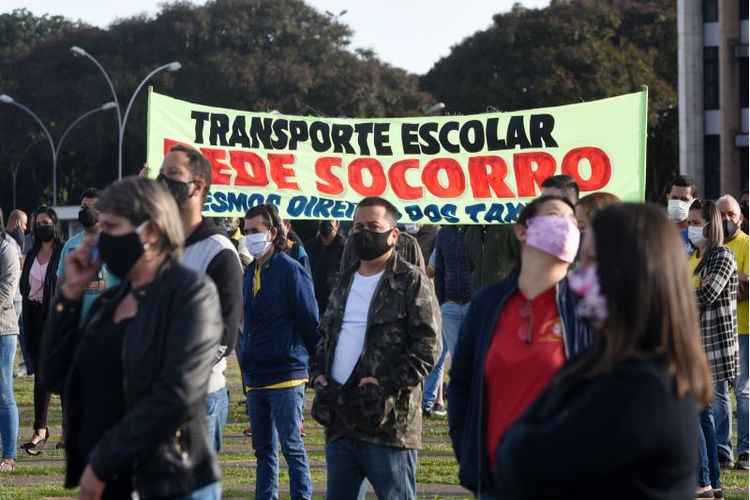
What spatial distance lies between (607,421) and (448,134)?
9097 millimetres

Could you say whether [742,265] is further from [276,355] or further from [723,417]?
[276,355]

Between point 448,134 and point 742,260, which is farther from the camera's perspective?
point 448,134

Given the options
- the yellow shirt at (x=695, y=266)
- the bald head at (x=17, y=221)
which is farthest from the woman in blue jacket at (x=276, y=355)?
the bald head at (x=17, y=221)

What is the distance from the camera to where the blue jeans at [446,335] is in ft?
43.9

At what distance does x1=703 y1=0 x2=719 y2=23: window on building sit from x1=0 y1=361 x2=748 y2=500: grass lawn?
1681 inches

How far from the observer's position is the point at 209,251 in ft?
19.9

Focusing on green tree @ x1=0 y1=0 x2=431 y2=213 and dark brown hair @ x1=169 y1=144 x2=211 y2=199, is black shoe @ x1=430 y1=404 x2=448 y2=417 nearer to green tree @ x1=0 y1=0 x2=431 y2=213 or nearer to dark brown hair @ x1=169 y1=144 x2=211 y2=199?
dark brown hair @ x1=169 y1=144 x2=211 y2=199

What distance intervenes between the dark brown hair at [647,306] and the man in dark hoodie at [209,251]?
2.66 meters

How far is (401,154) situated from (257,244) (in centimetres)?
340

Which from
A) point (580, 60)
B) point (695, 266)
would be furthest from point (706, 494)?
point (580, 60)

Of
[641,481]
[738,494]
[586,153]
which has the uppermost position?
[586,153]

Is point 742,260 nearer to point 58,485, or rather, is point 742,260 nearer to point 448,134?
point 448,134

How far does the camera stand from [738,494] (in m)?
9.65

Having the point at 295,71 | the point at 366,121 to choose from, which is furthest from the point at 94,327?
the point at 295,71
